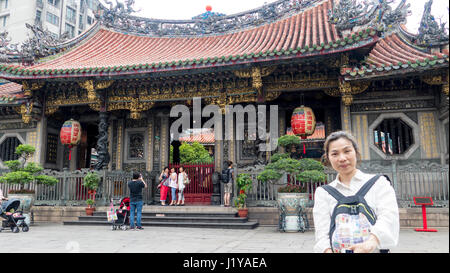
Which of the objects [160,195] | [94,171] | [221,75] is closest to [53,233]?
[94,171]

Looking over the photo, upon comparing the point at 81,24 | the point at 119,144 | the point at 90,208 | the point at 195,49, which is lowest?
the point at 90,208

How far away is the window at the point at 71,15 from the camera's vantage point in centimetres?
4046

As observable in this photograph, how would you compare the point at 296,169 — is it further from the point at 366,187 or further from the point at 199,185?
the point at 366,187

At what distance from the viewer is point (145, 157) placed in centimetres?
1195

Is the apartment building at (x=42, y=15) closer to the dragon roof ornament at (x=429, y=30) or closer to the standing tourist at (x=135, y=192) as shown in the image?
the standing tourist at (x=135, y=192)

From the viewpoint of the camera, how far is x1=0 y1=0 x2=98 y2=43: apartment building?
34.9m

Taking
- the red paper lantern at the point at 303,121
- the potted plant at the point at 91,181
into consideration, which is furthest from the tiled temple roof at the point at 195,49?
the potted plant at the point at 91,181

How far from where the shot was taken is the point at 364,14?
8547mm

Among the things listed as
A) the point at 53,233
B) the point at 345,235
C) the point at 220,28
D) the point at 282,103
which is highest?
the point at 220,28

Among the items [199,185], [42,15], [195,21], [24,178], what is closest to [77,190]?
[24,178]

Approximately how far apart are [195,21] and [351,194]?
12.3m

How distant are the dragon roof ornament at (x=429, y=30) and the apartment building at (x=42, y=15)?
1145 inches

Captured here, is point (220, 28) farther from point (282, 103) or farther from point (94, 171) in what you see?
point (94, 171)

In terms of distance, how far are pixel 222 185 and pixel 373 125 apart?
4.64 m
